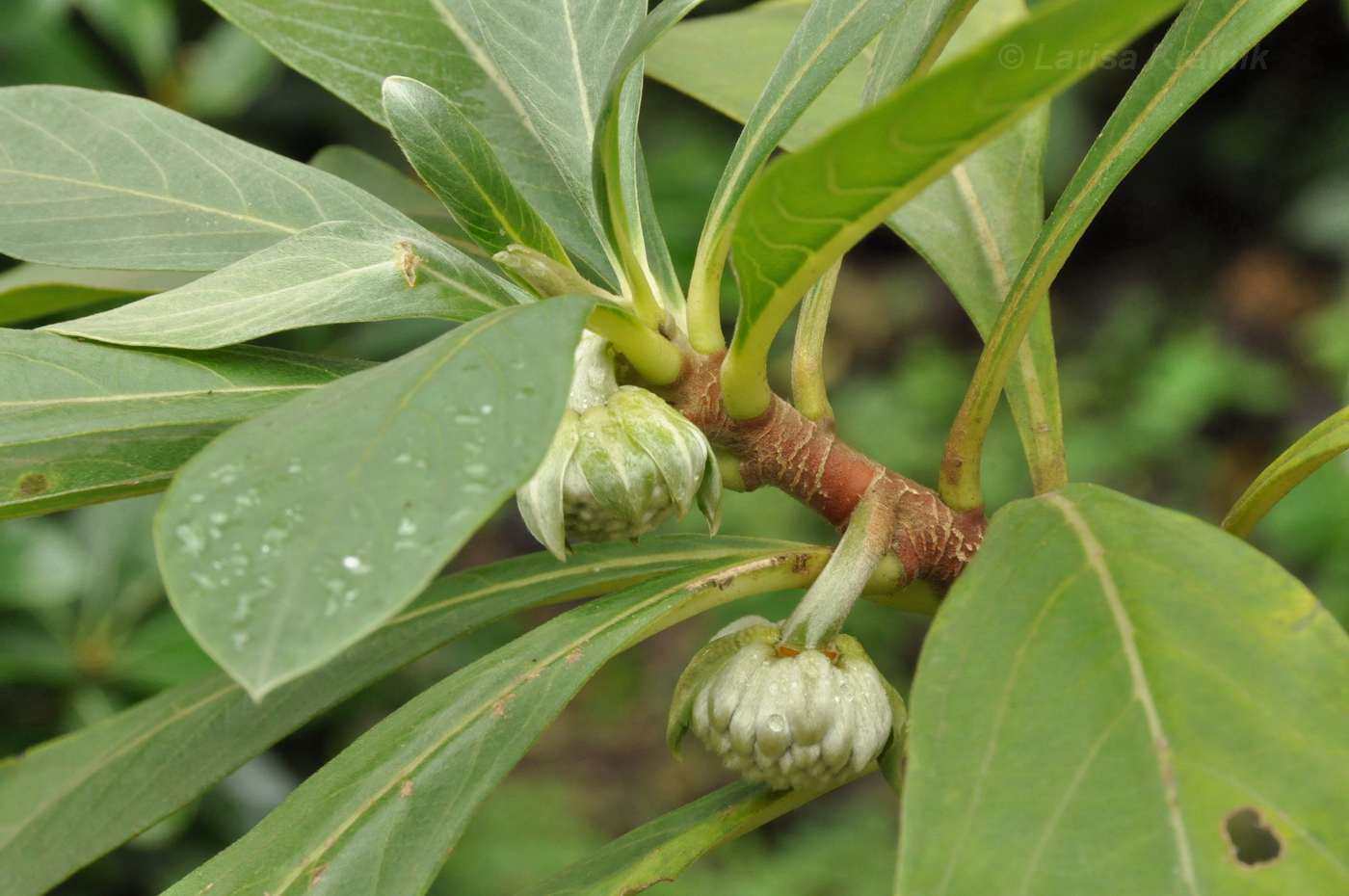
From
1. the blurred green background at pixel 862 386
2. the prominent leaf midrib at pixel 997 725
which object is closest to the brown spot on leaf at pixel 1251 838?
the prominent leaf midrib at pixel 997 725

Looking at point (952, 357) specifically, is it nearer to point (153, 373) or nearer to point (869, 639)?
point (869, 639)

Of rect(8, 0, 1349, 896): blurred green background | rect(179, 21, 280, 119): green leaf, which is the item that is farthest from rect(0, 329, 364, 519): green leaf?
rect(179, 21, 280, 119): green leaf

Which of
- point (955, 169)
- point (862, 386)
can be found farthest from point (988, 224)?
point (862, 386)

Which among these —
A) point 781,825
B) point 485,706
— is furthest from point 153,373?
point 781,825

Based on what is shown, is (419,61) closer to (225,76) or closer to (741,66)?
(741,66)

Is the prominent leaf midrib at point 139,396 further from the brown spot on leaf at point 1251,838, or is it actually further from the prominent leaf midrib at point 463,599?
the brown spot on leaf at point 1251,838

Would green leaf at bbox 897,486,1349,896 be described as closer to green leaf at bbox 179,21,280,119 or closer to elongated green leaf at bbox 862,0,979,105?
elongated green leaf at bbox 862,0,979,105
